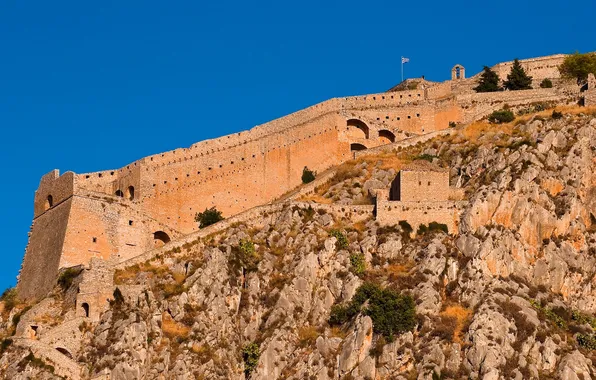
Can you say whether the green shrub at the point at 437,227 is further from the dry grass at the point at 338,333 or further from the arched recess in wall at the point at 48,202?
the arched recess in wall at the point at 48,202

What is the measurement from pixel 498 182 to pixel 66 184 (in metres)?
27.4

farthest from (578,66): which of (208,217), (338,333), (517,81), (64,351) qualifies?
(64,351)

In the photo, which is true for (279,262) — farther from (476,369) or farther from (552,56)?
(552,56)

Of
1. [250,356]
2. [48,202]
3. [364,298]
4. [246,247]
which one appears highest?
[48,202]

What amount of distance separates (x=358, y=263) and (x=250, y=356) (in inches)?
A: 335

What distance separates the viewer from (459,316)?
66.0m

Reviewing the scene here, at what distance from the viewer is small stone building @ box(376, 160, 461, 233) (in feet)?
241

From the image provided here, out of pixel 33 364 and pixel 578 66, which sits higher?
pixel 578 66

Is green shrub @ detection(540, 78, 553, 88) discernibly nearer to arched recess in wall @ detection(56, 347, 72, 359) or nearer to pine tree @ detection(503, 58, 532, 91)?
pine tree @ detection(503, 58, 532, 91)

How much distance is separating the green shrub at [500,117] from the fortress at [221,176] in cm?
186

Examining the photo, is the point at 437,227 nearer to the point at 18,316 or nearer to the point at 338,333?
the point at 338,333

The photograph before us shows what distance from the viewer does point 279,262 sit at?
71875mm

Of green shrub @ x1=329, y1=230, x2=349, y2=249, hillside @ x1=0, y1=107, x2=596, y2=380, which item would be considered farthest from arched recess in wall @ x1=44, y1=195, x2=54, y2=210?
green shrub @ x1=329, y1=230, x2=349, y2=249

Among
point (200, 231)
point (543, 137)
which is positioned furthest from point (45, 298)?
point (543, 137)
